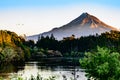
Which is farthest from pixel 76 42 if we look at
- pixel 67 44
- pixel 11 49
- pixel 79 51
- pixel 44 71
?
pixel 44 71

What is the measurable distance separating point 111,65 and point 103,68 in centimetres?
72

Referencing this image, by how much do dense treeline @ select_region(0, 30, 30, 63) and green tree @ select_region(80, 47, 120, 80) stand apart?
2854 inches

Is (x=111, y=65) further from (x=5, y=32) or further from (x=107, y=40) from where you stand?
(x=107, y=40)

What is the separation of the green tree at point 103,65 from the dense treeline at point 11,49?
7249 cm

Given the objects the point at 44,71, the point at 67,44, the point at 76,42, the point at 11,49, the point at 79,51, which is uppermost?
the point at 76,42

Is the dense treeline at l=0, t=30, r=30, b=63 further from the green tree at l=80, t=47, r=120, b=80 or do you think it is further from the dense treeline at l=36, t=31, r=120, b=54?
the green tree at l=80, t=47, r=120, b=80

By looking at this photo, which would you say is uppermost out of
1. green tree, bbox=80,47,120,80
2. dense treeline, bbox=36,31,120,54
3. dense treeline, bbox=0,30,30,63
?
dense treeline, bbox=36,31,120,54

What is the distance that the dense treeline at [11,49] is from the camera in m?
109

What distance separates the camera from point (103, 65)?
3198 cm

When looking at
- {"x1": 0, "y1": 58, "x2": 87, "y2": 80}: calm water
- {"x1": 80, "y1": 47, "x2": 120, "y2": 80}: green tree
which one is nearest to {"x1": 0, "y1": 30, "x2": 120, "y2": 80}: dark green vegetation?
{"x1": 80, "y1": 47, "x2": 120, "y2": 80}: green tree

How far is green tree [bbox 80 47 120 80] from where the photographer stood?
32.0 metres

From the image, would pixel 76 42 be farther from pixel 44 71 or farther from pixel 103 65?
pixel 103 65

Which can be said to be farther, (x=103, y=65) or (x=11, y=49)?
(x=11, y=49)

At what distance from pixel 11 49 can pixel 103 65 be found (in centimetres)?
8387
